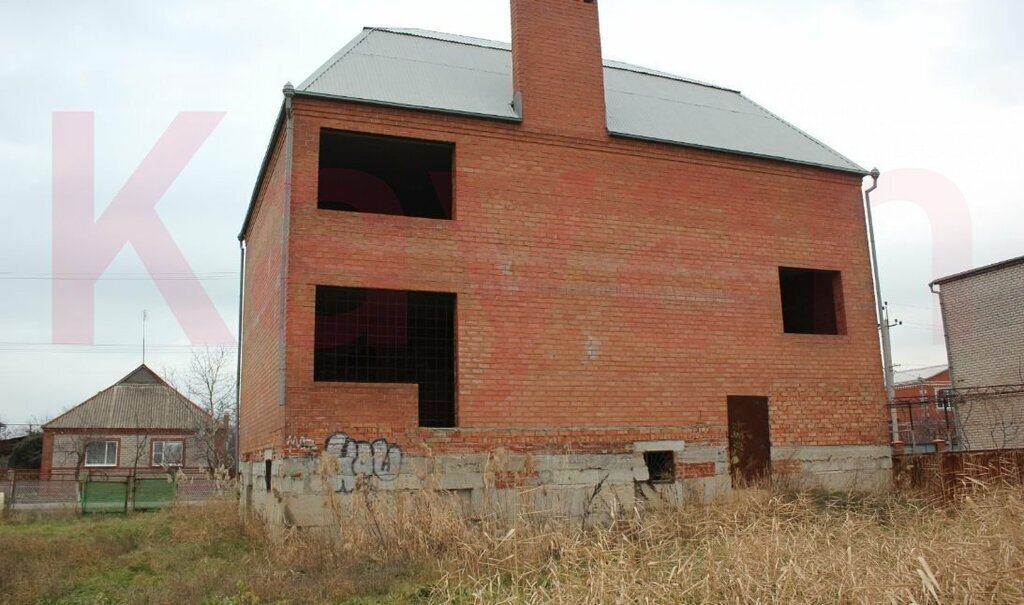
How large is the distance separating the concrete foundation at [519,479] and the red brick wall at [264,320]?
0.84 metres

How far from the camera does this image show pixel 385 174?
48.4 feet

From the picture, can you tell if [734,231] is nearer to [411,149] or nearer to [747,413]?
[747,413]

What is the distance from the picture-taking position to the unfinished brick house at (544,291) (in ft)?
36.6

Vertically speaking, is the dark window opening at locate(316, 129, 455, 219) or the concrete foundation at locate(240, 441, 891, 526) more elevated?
the dark window opening at locate(316, 129, 455, 219)

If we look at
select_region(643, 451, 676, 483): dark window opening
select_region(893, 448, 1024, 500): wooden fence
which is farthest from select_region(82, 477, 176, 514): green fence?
select_region(893, 448, 1024, 500): wooden fence

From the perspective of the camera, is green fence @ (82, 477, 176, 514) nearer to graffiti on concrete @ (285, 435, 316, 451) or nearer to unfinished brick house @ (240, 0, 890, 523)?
unfinished brick house @ (240, 0, 890, 523)

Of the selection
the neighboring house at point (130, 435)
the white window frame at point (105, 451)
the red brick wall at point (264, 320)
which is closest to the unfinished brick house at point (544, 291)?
the red brick wall at point (264, 320)

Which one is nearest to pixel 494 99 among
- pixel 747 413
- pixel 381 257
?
pixel 381 257

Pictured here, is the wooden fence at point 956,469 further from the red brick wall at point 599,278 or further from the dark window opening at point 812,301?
the dark window opening at point 812,301

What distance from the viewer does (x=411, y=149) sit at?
512 inches

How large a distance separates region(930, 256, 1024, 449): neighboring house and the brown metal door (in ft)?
48.1

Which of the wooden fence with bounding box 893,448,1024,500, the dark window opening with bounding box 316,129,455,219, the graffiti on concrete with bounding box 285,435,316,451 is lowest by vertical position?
the wooden fence with bounding box 893,448,1024,500

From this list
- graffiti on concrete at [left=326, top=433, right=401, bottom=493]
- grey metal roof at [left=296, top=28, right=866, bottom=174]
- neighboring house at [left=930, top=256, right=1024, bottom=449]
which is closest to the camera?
graffiti on concrete at [left=326, top=433, right=401, bottom=493]

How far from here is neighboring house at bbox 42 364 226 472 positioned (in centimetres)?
3881
